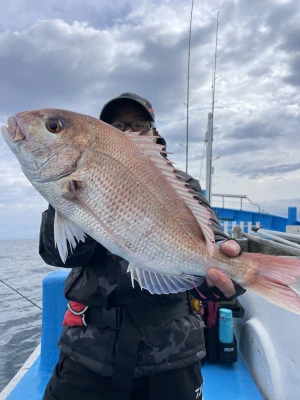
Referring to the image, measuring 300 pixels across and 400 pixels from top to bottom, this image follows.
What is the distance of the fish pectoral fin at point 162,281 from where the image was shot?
1.65 metres

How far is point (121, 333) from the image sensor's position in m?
1.86

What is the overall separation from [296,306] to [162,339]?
756 millimetres

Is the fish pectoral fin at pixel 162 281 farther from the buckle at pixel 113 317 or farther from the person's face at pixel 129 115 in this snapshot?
the person's face at pixel 129 115

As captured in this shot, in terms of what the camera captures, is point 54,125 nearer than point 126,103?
Yes

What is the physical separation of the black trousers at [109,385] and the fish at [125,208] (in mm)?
576

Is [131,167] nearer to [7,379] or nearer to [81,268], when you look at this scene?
[81,268]

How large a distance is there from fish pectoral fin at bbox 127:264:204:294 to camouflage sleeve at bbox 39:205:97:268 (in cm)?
34

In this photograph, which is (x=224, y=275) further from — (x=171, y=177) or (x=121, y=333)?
(x=121, y=333)

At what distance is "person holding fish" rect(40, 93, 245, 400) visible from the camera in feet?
5.94

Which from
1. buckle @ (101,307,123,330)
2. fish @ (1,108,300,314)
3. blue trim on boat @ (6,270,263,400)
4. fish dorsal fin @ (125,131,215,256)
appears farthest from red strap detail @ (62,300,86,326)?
blue trim on boat @ (6,270,263,400)

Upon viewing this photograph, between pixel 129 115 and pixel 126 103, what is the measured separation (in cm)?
9

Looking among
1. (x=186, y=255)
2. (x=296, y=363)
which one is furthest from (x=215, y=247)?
(x=296, y=363)

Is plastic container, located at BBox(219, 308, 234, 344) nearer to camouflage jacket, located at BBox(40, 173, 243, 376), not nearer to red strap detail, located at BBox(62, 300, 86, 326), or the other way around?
camouflage jacket, located at BBox(40, 173, 243, 376)

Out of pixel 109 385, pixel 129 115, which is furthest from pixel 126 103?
pixel 109 385
